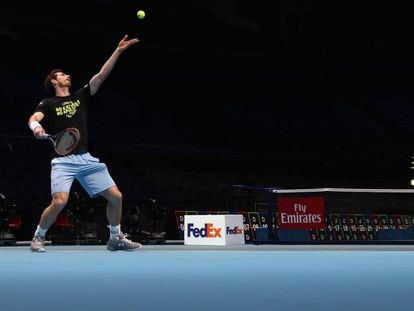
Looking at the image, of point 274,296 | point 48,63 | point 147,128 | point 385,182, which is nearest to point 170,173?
point 147,128

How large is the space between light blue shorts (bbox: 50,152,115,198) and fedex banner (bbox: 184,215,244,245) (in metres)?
2.60

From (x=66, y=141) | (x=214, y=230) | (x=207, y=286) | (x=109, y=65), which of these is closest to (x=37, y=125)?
(x=66, y=141)

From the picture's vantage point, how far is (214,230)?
7.71 metres

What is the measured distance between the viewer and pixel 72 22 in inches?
691

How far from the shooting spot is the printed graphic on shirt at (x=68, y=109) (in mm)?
5332

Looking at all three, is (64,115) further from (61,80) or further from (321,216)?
(321,216)

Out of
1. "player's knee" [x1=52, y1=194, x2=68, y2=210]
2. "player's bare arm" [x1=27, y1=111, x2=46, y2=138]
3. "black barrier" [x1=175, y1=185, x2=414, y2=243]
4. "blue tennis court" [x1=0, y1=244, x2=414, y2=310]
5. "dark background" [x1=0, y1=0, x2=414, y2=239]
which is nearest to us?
"blue tennis court" [x1=0, y1=244, x2=414, y2=310]

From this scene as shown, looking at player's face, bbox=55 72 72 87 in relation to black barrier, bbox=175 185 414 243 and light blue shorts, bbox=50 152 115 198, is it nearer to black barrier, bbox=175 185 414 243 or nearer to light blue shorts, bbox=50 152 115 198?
light blue shorts, bbox=50 152 115 198

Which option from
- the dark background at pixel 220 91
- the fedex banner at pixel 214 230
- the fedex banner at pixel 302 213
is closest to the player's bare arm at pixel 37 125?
the fedex banner at pixel 214 230

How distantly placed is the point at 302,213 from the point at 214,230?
1.07 m

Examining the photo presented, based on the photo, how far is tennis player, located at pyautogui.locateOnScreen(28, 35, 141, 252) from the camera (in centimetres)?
518

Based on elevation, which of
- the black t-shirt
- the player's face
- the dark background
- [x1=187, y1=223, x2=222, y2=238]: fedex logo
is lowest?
[x1=187, y1=223, x2=222, y2=238]: fedex logo

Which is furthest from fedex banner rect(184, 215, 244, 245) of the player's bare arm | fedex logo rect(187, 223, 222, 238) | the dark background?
the dark background

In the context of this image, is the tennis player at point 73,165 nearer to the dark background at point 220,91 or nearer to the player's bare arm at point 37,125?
the player's bare arm at point 37,125
